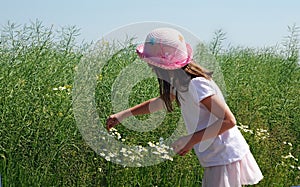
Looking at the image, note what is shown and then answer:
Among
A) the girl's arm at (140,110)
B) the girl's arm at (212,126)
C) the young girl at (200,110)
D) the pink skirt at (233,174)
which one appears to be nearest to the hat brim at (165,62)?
the young girl at (200,110)

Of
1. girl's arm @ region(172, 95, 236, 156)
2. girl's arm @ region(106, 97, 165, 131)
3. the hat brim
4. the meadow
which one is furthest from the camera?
the meadow

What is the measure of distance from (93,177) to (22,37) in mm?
1180

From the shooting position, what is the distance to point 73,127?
458cm

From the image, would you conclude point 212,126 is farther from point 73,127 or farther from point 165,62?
point 73,127

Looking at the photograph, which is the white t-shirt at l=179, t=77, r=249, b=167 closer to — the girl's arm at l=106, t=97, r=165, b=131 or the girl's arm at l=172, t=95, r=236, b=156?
the girl's arm at l=172, t=95, r=236, b=156

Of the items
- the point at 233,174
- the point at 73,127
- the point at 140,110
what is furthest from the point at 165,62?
the point at 73,127

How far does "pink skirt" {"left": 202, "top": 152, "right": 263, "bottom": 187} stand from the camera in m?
3.18

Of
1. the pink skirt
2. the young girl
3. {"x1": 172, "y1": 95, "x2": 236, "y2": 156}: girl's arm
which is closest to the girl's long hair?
the young girl

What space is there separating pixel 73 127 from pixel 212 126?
1787mm

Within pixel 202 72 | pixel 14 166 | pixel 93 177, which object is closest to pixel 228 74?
pixel 93 177

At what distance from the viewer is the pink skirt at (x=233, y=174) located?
3184mm

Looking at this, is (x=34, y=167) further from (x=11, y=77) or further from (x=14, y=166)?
(x=11, y=77)

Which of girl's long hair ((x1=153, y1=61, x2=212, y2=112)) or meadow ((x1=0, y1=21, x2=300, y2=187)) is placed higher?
girl's long hair ((x1=153, y1=61, x2=212, y2=112))

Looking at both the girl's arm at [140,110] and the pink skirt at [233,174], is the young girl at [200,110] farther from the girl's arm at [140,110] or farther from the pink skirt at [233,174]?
the girl's arm at [140,110]
